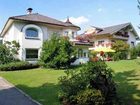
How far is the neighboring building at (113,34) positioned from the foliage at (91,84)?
31.7 m

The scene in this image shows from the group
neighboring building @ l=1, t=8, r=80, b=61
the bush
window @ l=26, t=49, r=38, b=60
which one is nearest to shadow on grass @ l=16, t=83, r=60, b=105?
the bush

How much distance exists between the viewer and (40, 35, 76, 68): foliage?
1143 inches

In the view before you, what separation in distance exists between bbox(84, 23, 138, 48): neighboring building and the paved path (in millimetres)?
29457

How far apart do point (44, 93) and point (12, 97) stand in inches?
79.3

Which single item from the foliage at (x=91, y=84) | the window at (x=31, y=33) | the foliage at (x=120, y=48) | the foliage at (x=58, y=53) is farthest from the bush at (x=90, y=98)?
the foliage at (x=120, y=48)

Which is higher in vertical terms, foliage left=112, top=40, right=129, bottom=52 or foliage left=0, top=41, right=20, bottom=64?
foliage left=112, top=40, right=129, bottom=52

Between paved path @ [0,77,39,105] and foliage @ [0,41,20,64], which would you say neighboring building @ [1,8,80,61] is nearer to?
foliage @ [0,41,20,64]

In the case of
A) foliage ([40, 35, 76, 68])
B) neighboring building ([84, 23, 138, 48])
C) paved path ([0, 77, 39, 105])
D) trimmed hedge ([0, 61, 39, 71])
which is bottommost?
paved path ([0, 77, 39, 105])

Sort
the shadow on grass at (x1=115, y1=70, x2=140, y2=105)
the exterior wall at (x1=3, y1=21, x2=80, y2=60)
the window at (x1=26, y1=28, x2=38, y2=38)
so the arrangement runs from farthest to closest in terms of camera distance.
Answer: the window at (x1=26, y1=28, x2=38, y2=38), the exterior wall at (x1=3, y1=21, x2=80, y2=60), the shadow on grass at (x1=115, y1=70, x2=140, y2=105)

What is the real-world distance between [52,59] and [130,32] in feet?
89.8

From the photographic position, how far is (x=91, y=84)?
12805 mm

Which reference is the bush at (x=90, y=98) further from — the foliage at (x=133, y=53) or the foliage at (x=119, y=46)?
the foliage at (x=133, y=53)

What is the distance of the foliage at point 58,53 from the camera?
95.2ft

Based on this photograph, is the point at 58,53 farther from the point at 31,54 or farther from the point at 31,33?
the point at 31,33
